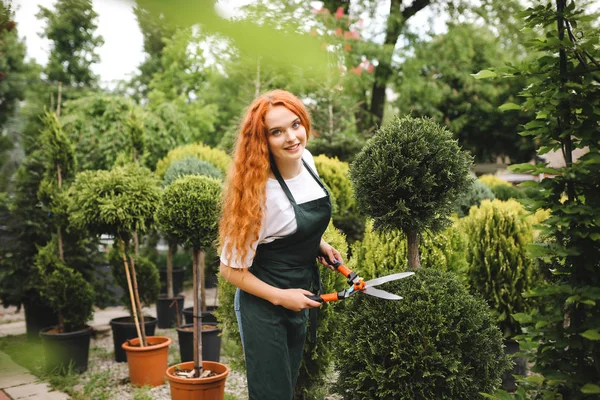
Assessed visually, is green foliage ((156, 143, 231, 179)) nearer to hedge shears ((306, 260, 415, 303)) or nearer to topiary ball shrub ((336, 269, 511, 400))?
topiary ball shrub ((336, 269, 511, 400))

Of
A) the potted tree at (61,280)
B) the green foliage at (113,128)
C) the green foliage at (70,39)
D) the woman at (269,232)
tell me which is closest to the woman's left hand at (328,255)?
the woman at (269,232)

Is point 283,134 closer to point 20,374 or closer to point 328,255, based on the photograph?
point 328,255

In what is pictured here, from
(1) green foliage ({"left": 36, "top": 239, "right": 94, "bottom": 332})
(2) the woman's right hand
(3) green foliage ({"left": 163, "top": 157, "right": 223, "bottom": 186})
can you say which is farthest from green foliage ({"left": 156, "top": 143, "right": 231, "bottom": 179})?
(2) the woman's right hand

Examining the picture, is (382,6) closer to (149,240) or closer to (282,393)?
(282,393)

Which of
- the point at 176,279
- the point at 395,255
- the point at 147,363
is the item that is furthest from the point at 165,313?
the point at 395,255

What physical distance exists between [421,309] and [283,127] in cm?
110

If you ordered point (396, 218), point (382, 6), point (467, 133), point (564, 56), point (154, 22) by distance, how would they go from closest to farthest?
point (154, 22) → point (564, 56) → point (382, 6) → point (396, 218) → point (467, 133)

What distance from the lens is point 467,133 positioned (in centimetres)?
2447

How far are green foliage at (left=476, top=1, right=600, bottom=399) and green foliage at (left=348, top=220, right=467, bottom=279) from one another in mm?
1818

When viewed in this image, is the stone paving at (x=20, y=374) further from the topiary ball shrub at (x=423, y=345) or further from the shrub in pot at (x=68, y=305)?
the topiary ball shrub at (x=423, y=345)

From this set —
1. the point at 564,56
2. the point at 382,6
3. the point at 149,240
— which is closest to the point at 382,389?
the point at 564,56

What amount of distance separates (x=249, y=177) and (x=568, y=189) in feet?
4.03

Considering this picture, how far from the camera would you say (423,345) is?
2.48m

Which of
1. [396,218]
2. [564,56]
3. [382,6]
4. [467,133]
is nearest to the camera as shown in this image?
[564,56]
